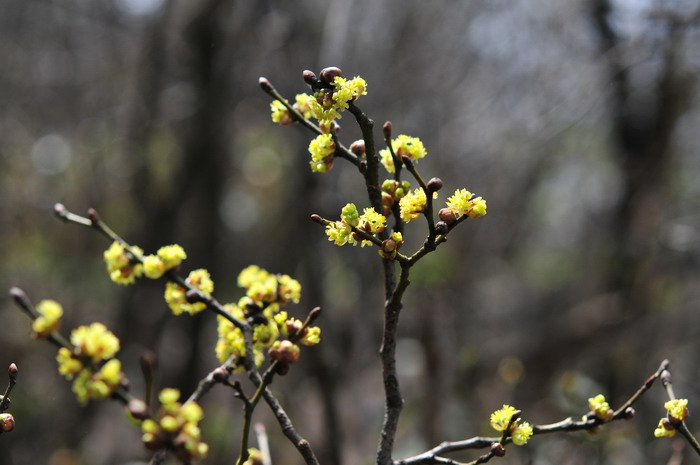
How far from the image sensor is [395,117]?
523 cm

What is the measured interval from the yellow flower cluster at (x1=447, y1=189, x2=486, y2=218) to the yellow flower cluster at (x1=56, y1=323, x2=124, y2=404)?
510 mm

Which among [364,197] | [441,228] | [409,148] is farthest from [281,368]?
[364,197]

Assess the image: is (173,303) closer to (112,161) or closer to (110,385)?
(110,385)

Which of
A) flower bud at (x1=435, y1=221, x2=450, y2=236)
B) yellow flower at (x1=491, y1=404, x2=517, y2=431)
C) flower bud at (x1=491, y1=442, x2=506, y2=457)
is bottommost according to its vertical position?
flower bud at (x1=491, y1=442, x2=506, y2=457)

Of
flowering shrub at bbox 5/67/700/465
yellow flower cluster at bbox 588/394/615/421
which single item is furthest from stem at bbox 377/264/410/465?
yellow flower cluster at bbox 588/394/615/421

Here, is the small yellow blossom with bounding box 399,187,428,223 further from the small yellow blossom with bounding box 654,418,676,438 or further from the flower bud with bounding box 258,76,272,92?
the small yellow blossom with bounding box 654,418,676,438

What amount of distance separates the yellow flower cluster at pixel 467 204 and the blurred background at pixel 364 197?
5.88ft

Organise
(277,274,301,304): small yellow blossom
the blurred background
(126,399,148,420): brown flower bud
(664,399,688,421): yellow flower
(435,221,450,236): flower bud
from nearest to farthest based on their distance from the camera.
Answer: (126,399,148,420): brown flower bud → (435,221,450,236): flower bud → (664,399,688,421): yellow flower → (277,274,301,304): small yellow blossom → the blurred background

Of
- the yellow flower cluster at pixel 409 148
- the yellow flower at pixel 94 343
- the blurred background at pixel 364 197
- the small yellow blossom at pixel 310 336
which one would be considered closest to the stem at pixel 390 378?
the small yellow blossom at pixel 310 336

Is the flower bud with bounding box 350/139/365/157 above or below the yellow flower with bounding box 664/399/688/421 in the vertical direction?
above

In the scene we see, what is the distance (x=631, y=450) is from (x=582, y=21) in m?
3.10

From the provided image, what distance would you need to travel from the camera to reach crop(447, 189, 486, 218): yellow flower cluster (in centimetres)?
94

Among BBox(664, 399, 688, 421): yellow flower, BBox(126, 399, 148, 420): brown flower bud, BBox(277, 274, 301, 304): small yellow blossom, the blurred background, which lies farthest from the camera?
the blurred background

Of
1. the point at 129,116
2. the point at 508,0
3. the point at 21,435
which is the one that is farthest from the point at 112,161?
the point at 508,0
